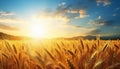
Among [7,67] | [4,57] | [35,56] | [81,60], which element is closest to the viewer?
[35,56]

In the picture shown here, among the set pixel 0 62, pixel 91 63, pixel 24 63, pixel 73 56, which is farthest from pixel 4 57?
pixel 91 63

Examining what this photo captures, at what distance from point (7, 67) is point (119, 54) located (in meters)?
0.66

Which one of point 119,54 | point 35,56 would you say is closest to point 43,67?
point 35,56

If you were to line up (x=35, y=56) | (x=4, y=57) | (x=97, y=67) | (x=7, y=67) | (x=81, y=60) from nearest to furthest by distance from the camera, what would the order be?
(x=97, y=67), (x=35, y=56), (x=81, y=60), (x=7, y=67), (x=4, y=57)

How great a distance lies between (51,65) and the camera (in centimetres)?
117

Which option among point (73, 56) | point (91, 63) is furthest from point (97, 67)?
point (73, 56)

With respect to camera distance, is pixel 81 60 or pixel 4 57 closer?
pixel 81 60

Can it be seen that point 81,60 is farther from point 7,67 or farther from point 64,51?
point 7,67

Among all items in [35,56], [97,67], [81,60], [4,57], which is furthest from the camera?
[4,57]

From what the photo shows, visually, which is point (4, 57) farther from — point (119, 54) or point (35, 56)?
point (119, 54)

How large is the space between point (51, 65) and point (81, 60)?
18 centimetres

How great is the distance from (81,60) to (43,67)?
23 centimetres

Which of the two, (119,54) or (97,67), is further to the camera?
(119,54)

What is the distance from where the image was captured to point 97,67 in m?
0.95
